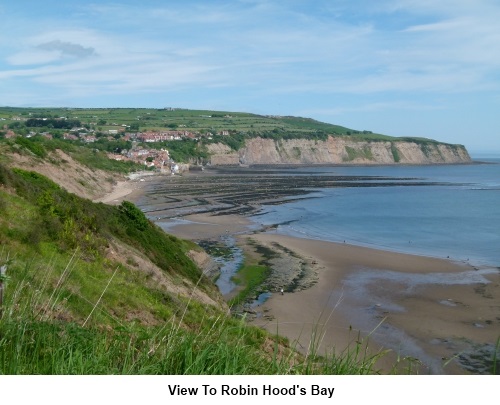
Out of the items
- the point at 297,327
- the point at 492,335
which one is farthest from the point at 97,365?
the point at 492,335

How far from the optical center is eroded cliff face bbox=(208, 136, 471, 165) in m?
148

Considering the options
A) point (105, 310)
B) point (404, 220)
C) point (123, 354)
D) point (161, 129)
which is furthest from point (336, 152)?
point (123, 354)

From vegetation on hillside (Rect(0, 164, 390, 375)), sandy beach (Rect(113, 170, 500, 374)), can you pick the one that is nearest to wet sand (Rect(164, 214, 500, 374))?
sandy beach (Rect(113, 170, 500, 374))

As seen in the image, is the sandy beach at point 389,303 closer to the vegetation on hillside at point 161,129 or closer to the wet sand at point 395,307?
the wet sand at point 395,307

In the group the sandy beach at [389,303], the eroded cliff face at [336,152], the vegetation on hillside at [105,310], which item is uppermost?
the eroded cliff face at [336,152]

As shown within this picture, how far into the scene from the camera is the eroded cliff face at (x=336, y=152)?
147625 millimetres

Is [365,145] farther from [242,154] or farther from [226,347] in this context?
[226,347]

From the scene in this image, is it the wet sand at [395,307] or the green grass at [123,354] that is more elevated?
the green grass at [123,354]

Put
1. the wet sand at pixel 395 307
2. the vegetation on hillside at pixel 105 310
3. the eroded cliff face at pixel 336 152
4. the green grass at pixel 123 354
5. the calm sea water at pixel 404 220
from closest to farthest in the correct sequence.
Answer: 1. the green grass at pixel 123 354
2. the vegetation on hillside at pixel 105 310
3. the wet sand at pixel 395 307
4. the calm sea water at pixel 404 220
5. the eroded cliff face at pixel 336 152

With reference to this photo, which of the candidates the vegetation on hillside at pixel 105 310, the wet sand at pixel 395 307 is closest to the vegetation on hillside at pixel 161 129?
the wet sand at pixel 395 307

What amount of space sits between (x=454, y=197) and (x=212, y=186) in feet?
109

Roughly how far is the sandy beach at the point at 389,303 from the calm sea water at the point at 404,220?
375 centimetres

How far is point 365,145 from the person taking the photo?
545 ft

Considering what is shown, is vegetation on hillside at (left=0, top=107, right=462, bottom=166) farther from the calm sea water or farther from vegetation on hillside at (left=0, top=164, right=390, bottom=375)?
vegetation on hillside at (left=0, top=164, right=390, bottom=375)
